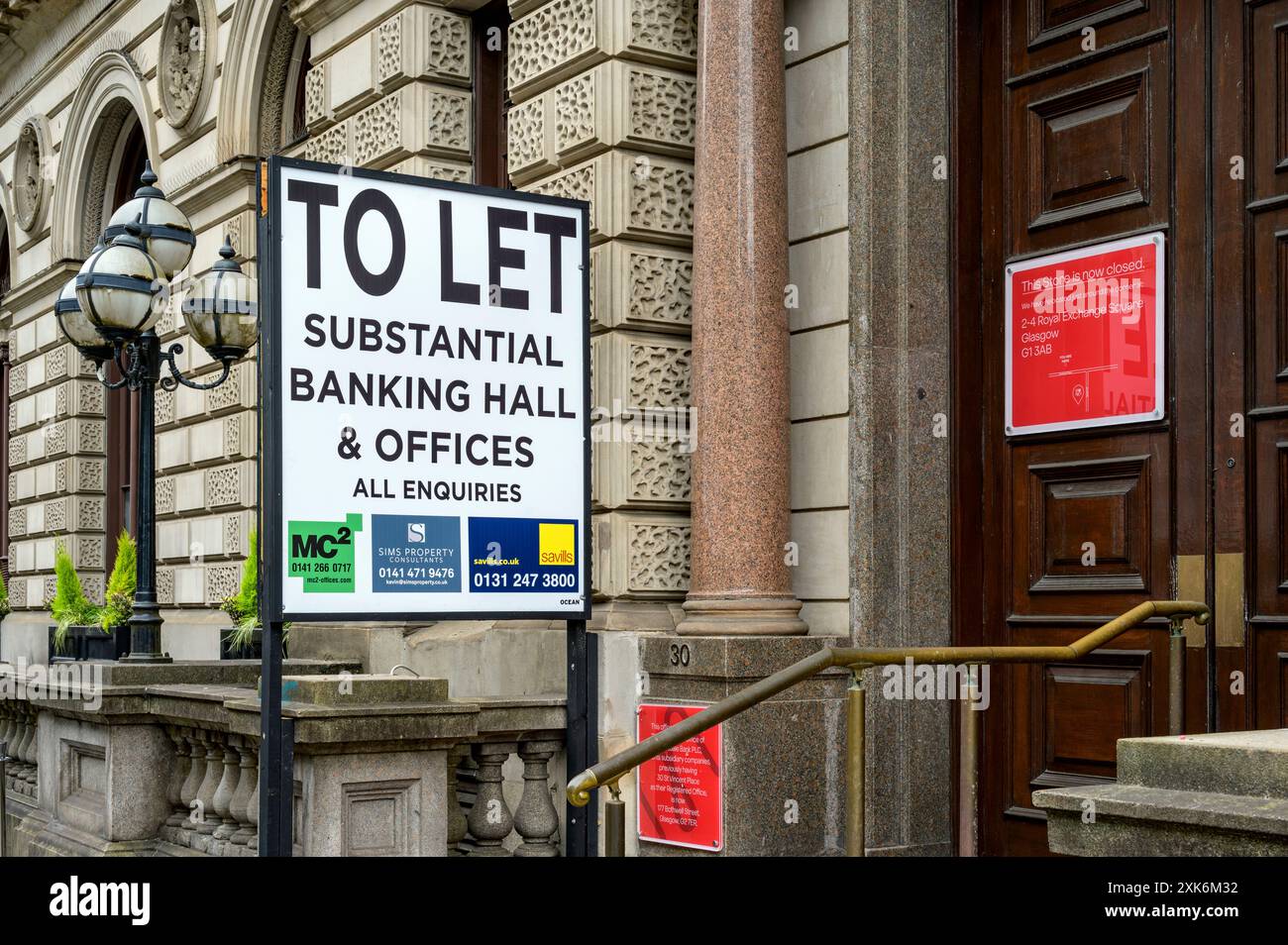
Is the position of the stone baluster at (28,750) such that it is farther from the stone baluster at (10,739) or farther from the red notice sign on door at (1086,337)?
the red notice sign on door at (1086,337)

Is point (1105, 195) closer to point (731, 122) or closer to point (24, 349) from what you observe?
→ point (731, 122)

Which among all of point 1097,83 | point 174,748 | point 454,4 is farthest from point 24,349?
point 1097,83

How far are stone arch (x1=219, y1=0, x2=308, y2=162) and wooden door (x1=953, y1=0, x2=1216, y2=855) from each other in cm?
806

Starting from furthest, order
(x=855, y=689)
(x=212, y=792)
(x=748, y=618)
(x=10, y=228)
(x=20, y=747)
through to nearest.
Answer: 1. (x=10, y=228)
2. (x=20, y=747)
3. (x=748, y=618)
4. (x=212, y=792)
5. (x=855, y=689)

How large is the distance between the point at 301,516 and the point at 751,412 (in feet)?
12.8

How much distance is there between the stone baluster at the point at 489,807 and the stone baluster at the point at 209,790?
1.50 metres

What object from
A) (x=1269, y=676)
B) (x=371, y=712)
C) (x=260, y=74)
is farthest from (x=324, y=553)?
(x=260, y=74)

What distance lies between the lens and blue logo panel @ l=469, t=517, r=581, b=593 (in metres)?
5.64

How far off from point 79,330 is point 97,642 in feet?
9.18

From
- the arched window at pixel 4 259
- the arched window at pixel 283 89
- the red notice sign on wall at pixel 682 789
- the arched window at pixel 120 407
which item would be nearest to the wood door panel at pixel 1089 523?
the red notice sign on wall at pixel 682 789

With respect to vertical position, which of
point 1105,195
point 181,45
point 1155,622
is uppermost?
point 181,45

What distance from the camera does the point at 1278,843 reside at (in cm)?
443

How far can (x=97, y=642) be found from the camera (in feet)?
41.8

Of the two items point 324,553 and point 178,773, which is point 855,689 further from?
point 178,773
